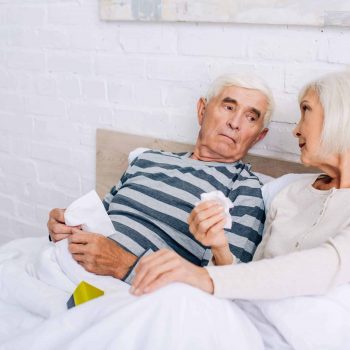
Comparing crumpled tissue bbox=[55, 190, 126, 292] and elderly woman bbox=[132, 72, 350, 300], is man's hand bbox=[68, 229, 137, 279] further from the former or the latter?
elderly woman bbox=[132, 72, 350, 300]

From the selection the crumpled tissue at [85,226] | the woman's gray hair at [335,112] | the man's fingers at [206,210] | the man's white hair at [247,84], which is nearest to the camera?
the man's fingers at [206,210]

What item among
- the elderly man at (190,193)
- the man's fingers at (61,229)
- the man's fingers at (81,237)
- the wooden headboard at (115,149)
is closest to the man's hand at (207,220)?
the elderly man at (190,193)

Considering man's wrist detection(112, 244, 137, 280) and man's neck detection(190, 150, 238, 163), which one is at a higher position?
man's neck detection(190, 150, 238, 163)

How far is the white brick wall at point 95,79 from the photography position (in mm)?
1573

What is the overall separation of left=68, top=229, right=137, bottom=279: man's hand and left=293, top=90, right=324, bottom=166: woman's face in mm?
488

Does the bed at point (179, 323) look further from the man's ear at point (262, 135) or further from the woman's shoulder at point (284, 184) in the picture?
the man's ear at point (262, 135)

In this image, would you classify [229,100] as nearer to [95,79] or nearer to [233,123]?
[233,123]

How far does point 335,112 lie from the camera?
3.95ft

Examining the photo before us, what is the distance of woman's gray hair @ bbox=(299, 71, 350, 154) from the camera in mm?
1202

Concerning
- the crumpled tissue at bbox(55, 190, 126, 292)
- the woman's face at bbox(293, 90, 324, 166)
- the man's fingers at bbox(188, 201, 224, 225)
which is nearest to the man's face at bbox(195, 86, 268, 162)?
the woman's face at bbox(293, 90, 324, 166)

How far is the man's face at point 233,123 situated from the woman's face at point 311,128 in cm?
28

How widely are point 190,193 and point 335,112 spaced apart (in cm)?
48

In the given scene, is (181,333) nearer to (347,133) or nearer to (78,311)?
(78,311)

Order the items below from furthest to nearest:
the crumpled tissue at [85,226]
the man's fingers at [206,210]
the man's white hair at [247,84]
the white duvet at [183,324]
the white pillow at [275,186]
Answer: the man's white hair at [247,84] < the white pillow at [275,186] < the crumpled tissue at [85,226] < the man's fingers at [206,210] < the white duvet at [183,324]
